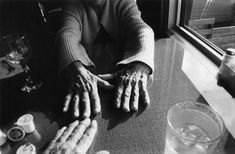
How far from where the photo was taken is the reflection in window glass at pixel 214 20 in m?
0.68

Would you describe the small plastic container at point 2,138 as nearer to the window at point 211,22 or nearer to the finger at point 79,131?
the finger at point 79,131

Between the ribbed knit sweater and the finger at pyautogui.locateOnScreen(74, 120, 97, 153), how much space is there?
0.24 meters

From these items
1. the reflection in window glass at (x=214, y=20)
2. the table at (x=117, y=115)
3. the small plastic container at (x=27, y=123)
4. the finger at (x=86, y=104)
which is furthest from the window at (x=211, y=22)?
the small plastic container at (x=27, y=123)

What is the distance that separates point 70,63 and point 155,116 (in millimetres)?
278

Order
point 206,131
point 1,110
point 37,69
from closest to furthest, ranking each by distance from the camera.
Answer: point 206,131 < point 1,110 < point 37,69

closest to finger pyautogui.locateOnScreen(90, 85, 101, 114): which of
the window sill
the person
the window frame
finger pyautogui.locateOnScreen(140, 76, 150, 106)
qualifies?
the person

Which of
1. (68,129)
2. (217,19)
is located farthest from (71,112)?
(217,19)

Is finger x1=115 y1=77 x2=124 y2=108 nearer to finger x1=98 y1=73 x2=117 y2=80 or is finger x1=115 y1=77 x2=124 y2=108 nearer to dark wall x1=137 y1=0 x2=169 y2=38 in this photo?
finger x1=98 y1=73 x2=117 y2=80

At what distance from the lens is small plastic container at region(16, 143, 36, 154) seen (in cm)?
38

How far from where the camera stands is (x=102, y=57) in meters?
0.69

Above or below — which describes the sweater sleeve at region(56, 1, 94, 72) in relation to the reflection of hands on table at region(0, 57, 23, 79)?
above

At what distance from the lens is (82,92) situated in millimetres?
512

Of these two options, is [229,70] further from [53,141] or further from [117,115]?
[53,141]

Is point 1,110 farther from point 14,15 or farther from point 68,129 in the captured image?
point 14,15
